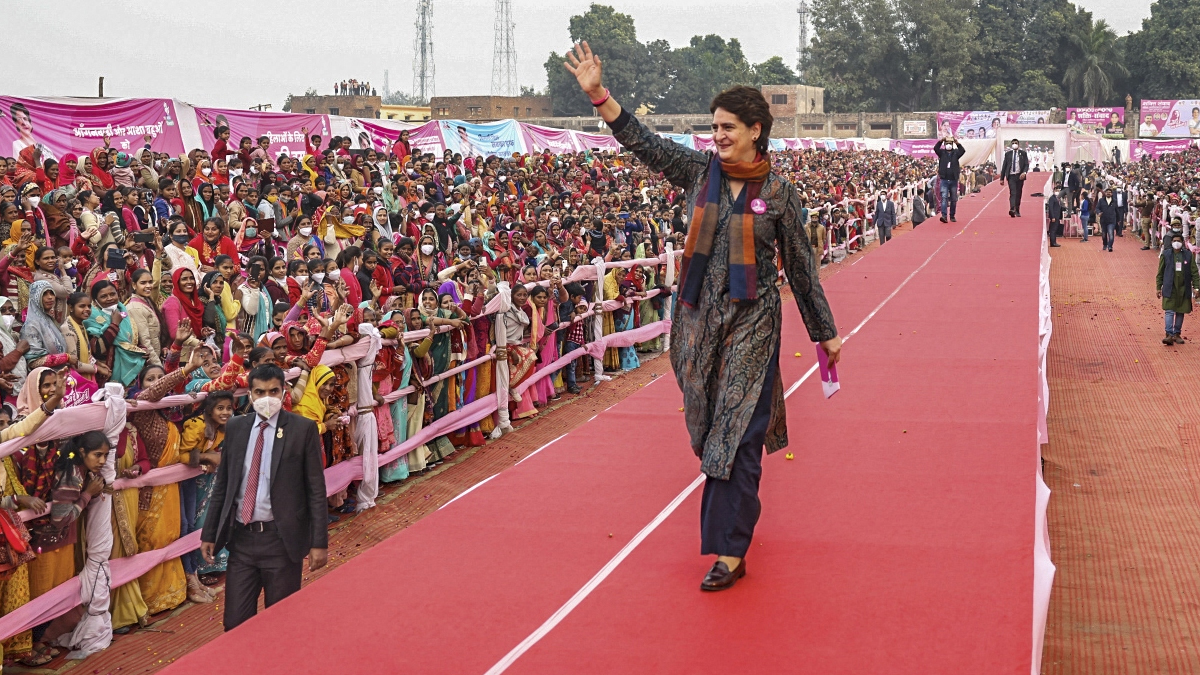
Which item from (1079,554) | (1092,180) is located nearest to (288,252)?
(1079,554)

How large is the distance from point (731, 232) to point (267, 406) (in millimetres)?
2313

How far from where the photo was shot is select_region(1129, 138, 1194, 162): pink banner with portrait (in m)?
61.4

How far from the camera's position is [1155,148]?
62844 mm

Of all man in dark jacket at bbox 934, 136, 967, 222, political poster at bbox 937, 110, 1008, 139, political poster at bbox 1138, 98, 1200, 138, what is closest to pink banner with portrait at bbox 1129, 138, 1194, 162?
political poster at bbox 1138, 98, 1200, 138

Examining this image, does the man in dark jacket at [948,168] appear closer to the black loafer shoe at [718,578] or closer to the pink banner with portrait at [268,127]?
the pink banner with portrait at [268,127]

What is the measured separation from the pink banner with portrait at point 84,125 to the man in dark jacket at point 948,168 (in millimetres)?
11941

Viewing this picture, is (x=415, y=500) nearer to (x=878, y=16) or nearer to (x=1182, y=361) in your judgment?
(x=1182, y=361)

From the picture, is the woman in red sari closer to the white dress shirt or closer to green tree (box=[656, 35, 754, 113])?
the white dress shirt

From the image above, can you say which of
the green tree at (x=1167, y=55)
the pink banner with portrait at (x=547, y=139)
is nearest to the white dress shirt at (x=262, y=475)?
the pink banner with portrait at (x=547, y=139)

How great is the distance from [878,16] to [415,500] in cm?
8426

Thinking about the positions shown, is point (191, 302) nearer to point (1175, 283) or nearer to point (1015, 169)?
point (1175, 283)

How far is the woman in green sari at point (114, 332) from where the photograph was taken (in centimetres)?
811

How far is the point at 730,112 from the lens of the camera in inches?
168

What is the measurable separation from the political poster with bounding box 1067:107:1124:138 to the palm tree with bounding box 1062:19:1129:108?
1010cm
